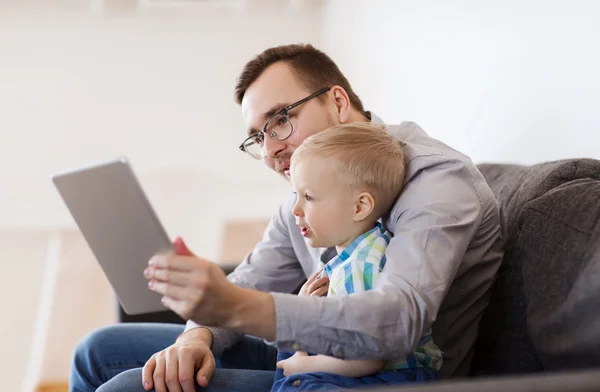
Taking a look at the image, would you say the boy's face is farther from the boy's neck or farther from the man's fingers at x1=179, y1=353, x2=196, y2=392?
the man's fingers at x1=179, y1=353, x2=196, y2=392

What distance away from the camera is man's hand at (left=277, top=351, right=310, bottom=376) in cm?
115

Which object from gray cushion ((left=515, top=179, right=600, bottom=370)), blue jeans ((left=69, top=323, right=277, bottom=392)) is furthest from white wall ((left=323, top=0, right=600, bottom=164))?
blue jeans ((left=69, top=323, right=277, bottom=392))

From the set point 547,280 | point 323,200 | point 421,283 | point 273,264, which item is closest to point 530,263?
point 547,280

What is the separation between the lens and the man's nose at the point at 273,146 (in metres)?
1.57

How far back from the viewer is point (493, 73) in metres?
1.93

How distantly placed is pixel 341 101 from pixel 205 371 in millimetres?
697

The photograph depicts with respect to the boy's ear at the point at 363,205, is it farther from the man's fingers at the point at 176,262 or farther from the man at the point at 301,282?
the man's fingers at the point at 176,262

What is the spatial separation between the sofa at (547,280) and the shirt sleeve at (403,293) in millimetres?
119

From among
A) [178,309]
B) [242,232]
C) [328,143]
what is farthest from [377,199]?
[242,232]

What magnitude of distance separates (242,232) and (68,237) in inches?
35.7

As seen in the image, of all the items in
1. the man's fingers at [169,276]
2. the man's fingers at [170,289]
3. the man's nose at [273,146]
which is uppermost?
the man's nose at [273,146]

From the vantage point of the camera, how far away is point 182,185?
370cm

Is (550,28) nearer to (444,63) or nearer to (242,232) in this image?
(444,63)

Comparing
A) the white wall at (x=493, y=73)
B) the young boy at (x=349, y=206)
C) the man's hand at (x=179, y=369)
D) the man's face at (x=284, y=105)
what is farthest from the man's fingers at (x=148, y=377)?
the white wall at (x=493, y=73)
